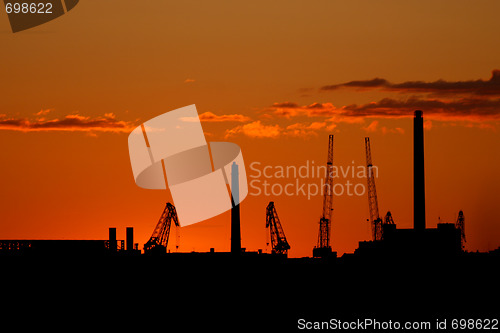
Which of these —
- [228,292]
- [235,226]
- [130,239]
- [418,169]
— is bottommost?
[228,292]

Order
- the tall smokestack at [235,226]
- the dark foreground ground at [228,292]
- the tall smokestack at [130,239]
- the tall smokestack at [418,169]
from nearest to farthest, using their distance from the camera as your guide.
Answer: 1. the dark foreground ground at [228,292]
2. the tall smokestack at [418,169]
3. the tall smokestack at [130,239]
4. the tall smokestack at [235,226]

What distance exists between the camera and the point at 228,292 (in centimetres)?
12638

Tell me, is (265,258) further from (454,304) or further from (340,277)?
(454,304)

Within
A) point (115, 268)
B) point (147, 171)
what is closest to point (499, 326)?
point (115, 268)

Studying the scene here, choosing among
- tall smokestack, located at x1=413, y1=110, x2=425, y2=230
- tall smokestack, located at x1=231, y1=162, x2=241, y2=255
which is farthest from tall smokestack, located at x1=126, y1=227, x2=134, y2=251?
A: tall smokestack, located at x1=413, y1=110, x2=425, y2=230

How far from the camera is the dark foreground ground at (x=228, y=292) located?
348 feet

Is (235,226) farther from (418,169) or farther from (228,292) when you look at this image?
(418,169)

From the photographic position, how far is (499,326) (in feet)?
336

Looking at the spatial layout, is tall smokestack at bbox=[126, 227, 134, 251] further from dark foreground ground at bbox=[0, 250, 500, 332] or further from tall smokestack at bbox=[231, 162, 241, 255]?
tall smokestack at bbox=[231, 162, 241, 255]

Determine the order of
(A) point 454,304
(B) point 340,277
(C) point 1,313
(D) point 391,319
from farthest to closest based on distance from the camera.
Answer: (B) point 340,277 → (A) point 454,304 → (D) point 391,319 → (C) point 1,313

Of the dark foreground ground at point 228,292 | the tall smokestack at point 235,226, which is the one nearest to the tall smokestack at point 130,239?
the dark foreground ground at point 228,292

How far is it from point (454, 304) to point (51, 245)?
171ft

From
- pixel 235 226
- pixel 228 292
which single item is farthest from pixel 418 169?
pixel 228 292

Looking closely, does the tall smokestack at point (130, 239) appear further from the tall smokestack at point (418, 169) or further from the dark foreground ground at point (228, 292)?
the tall smokestack at point (418, 169)
